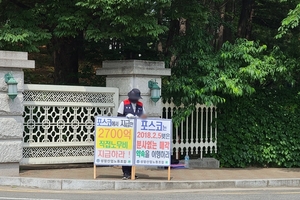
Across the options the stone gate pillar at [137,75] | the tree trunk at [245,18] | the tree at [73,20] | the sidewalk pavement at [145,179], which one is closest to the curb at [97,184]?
the sidewalk pavement at [145,179]

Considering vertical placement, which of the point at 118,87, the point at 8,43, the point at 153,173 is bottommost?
the point at 153,173

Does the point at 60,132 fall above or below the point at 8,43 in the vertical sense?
below

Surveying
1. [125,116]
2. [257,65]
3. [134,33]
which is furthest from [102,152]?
[257,65]

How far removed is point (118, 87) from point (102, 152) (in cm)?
254

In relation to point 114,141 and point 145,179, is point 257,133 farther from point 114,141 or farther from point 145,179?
point 114,141

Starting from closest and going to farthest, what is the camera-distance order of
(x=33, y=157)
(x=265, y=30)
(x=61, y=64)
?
(x=33, y=157) < (x=61, y=64) < (x=265, y=30)

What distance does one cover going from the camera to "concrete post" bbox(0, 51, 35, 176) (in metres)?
11.3

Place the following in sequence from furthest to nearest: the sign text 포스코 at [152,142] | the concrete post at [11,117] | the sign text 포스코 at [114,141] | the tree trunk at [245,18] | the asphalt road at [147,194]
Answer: the tree trunk at [245,18] < the concrete post at [11,117] < the sign text 포스코 at [152,142] < the sign text 포스코 at [114,141] < the asphalt road at [147,194]

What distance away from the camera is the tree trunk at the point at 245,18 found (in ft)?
61.9

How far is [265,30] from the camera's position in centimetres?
2128

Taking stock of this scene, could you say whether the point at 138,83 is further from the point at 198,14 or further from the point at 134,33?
the point at 198,14

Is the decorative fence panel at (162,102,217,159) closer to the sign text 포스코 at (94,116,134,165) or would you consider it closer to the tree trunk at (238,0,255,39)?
the sign text 포스코 at (94,116,134,165)

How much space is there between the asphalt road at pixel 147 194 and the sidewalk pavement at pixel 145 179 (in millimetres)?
253

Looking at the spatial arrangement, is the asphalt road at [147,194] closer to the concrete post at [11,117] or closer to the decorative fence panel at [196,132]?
the concrete post at [11,117]
